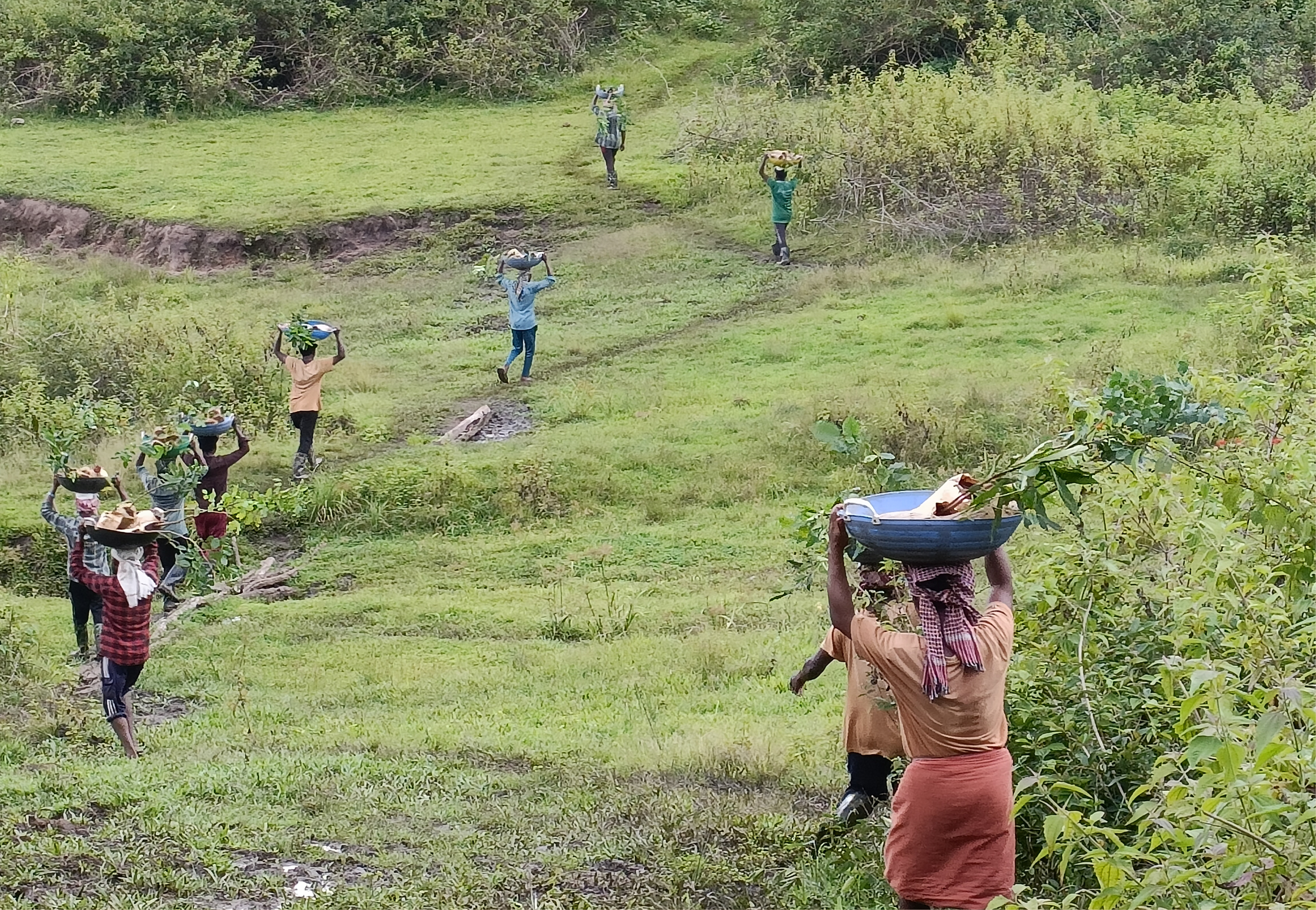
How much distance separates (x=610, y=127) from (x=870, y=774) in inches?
718

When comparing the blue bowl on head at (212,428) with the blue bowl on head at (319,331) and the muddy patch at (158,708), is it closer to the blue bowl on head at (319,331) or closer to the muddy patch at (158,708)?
the blue bowl on head at (319,331)

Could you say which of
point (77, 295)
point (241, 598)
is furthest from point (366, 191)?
point (241, 598)

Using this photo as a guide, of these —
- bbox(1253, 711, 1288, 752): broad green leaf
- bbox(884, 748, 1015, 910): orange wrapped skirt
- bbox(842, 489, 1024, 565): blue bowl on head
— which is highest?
bbox(1253, 711, 1288, 752): broad green leaf

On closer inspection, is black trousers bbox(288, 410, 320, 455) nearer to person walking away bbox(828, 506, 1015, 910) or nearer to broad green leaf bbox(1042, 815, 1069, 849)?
person walking away bbox(828, 506, 1015, 910)

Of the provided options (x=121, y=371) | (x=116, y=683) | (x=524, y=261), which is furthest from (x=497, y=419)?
(x=116, y=683)

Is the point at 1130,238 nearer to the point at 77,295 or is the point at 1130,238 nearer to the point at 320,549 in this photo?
the point at 320,549

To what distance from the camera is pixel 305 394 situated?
1324 centimetres

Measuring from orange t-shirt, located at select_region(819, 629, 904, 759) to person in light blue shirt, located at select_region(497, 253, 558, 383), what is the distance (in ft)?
33.2

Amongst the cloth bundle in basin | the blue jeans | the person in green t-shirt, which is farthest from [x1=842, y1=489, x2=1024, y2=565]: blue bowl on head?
the person in green t-shirt

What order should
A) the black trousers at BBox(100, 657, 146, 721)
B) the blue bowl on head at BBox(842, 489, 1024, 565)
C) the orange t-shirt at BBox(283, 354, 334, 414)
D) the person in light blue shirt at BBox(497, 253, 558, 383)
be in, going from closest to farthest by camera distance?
the blue bowl on head at BBox(842, 489, 1024, 565) < the black trousers at BBox(100, 657, 146, 721) < the orange t-shirt at BBox(283, 354, 334, 414) < the person in light blue shirt at BBox(497, 253, 558, 383)

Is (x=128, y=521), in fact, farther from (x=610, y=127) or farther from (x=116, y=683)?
(x=610, y=127)

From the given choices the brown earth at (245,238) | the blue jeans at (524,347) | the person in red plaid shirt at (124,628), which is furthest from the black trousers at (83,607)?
the brown earth at (245,238)

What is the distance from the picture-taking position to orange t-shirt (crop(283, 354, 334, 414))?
43.4 feet

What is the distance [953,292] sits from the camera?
58.6ft
